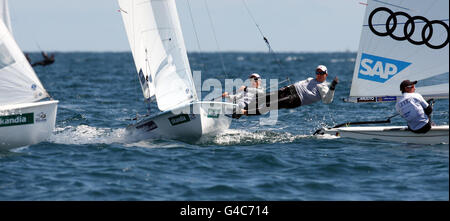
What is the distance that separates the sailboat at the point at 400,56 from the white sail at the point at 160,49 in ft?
9.75

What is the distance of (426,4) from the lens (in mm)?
Result: 10555

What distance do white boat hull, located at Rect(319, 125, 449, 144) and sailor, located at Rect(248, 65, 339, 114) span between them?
2.45 ft

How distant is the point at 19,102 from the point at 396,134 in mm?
6487

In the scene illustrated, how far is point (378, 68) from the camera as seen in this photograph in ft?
36.8

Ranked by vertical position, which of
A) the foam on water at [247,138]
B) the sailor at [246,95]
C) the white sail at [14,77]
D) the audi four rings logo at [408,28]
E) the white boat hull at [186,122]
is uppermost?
the audi four rings logo at [408,28]

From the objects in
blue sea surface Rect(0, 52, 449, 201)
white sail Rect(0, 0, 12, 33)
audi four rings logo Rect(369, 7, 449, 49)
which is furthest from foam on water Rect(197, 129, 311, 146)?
white sail Rect(0, 0, 12, 33)

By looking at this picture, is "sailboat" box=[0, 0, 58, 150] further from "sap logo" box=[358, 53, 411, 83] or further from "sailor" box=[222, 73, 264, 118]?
"sap logo" box=[358, 53, 411, 83]

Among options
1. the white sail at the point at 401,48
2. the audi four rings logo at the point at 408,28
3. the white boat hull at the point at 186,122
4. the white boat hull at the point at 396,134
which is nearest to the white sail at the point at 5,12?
the white boat hull at the point at 186,122

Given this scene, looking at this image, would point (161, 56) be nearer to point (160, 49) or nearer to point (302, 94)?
point (160, 49)

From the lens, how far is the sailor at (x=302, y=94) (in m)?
11.9

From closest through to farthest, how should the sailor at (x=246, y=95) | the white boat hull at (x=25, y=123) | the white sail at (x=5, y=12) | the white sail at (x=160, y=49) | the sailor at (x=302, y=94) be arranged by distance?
the white boat hull at (x=25, y=123) < the white sail at (x=160, y=49) < the white sail at (x=5, y=12) < the sailor at (x=302, y=94) < the sailor at (x=246, y=95)

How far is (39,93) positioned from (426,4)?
676cm

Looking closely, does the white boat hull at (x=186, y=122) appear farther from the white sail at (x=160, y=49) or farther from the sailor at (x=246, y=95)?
the sailor at (x=246, y=95)

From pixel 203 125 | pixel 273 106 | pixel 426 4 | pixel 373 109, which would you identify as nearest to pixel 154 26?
pixel 203 125
